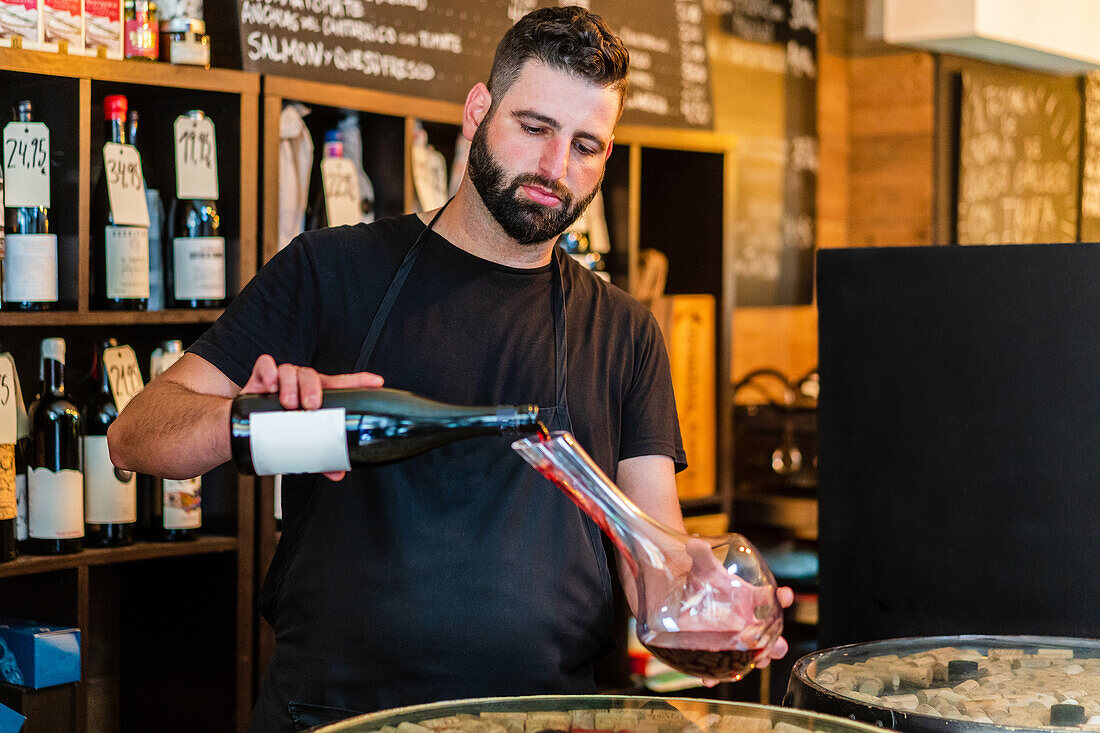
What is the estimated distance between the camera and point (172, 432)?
4.48 ft

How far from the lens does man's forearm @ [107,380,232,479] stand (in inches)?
52.3

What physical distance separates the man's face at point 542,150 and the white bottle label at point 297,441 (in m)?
0.56

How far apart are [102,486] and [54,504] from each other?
0.09m

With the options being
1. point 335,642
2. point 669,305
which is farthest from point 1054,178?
point 335,642

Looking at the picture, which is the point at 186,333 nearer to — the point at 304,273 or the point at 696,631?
the point at 304,273

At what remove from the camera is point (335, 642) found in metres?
1.54

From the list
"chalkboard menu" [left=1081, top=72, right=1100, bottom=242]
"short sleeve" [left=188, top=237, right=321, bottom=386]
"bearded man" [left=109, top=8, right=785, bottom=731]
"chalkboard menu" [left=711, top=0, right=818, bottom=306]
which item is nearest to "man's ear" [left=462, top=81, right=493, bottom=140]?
"bearded man" [left=109, top=8, right=785, bottom=731]

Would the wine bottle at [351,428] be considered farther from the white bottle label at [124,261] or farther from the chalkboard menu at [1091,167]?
the chalkboard menu at [1091,167]

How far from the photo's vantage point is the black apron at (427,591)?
1530 millimetres

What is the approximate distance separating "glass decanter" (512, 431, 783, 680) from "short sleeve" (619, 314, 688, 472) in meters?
0.55

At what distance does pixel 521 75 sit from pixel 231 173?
2.78 ft

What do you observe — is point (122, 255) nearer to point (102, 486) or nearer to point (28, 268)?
point (28, 268)

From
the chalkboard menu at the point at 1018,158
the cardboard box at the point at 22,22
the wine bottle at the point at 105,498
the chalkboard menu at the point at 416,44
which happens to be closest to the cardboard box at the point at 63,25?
the cardboard box at the point at 22,22

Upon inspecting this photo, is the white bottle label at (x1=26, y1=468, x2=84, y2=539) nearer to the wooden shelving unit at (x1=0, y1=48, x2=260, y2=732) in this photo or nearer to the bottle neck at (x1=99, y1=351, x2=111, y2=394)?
the wooden shelving unit at (x1=0, y1=48, x2=260, y2=732)
